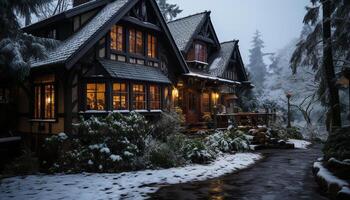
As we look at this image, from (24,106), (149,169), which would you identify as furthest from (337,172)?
(24,106)

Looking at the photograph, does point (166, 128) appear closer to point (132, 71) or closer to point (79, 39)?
point (132, 71)

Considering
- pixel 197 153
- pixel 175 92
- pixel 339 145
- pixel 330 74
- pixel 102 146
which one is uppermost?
pixel 330 74

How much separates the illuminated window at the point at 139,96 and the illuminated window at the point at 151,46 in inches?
110

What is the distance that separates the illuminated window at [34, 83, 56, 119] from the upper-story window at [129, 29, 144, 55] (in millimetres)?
4921

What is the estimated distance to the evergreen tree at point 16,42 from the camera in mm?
8695

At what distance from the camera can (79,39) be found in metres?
13.6

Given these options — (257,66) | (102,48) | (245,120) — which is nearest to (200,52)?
(245,120)

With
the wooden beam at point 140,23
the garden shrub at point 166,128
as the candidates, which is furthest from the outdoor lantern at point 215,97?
the garden shrub at point 166,128

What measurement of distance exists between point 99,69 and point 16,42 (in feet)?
17.5

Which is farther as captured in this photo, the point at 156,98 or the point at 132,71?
the point at 156,98

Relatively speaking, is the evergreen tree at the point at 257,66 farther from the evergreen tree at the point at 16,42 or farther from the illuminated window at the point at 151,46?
the evergreen tree at the point at 16,42

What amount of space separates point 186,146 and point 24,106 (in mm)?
9469

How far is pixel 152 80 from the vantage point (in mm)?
16422

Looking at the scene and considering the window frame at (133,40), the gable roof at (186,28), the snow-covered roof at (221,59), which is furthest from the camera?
the snow-covered roof at (221,59)
